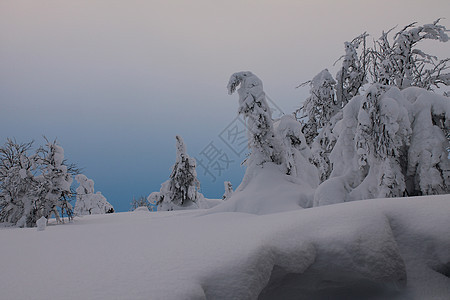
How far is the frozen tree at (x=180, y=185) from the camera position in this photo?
904 inches

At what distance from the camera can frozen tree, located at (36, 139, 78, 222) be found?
553 inches

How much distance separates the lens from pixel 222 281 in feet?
8.18

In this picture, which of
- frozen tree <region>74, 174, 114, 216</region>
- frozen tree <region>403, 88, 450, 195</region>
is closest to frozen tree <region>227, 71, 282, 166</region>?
frozen tree <region>403, 88, 450, 195</region>

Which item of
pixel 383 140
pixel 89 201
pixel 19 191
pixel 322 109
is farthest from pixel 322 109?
pixel 89 201

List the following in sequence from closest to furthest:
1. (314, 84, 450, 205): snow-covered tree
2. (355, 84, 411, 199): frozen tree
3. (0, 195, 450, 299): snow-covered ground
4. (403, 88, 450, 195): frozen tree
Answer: (0, 195, 450, 299): snow-covered ground
(403, 88, 450, 195): frozen tree
(314, 84, 450, 205): snow-covered tree
(355, 84, 411, 199): frozen tree

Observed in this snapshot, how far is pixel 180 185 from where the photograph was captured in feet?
75.5

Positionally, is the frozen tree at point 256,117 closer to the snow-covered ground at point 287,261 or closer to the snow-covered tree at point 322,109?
the snow-covered tree at point 322,109

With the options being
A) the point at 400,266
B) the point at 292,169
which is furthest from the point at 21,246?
the point at 292,169

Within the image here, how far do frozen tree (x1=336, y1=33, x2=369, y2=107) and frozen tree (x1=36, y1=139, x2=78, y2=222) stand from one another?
49.7ft

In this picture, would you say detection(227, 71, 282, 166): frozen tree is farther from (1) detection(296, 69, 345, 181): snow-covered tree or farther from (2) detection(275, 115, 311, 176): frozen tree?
(1) detection(296, 69, 345, 181): snow-covered tree

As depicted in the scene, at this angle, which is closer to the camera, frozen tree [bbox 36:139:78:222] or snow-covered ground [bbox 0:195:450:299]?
snow-covered ground [bbox 0:195:450:299]

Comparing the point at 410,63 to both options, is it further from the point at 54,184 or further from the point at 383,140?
the point at 54,184

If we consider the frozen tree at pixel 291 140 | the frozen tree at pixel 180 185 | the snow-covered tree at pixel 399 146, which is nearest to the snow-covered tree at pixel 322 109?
the frozen tree at pixel 291 140

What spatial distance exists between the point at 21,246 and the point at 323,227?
444cm
